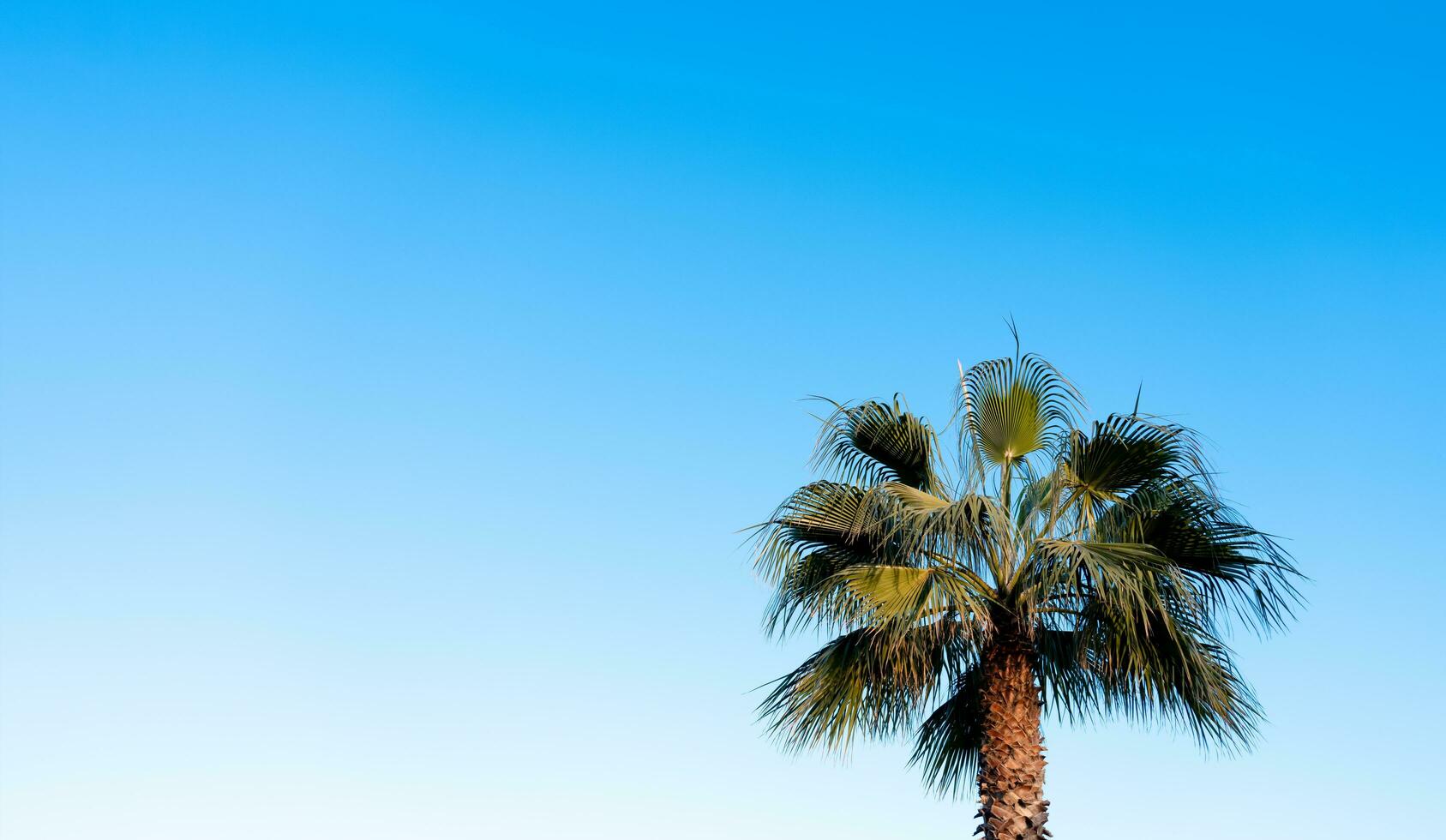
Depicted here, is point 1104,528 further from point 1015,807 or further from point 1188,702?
point 1015,807

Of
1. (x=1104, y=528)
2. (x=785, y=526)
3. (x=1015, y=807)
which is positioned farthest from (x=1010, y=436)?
(x=1015, y=807)

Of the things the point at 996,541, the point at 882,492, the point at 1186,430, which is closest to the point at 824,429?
the point at 882,492

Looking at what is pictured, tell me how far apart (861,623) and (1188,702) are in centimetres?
282

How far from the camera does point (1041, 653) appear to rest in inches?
510

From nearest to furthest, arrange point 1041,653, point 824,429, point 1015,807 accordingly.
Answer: point 1015,807
point 1041,653
point 824,429

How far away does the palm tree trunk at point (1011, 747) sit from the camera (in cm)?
1202

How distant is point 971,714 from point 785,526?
8.10 ft

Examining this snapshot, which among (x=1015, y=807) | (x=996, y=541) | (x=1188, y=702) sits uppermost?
(x=996, y=541)

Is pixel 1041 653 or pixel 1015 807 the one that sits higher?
pixel 1041 653

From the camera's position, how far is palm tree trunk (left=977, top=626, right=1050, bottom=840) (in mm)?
12023

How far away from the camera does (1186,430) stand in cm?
1300

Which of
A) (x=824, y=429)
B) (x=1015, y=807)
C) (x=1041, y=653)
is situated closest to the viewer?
(x=1015, y=807)

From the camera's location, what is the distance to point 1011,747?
12242mm

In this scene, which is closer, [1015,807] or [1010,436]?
[1015,807]
